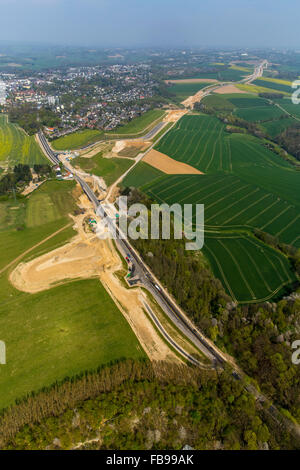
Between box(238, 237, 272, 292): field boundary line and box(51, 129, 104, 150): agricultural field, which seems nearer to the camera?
box(238, 237, 272, 292): field boundary line

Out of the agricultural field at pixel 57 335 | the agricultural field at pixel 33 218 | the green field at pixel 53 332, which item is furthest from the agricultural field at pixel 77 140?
the agricultural field at pixel 57 335

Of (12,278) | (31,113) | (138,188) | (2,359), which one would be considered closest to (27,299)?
(12,278)

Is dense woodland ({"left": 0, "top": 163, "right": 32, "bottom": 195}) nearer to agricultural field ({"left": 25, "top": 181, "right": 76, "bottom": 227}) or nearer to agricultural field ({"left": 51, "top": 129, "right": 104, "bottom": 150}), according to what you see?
agricultural field ({"left": 25, "top": 181, "right": 76, "bottom": 227})

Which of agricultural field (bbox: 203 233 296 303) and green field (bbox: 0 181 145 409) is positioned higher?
agricultural field (bbox: 203 233 296 303)

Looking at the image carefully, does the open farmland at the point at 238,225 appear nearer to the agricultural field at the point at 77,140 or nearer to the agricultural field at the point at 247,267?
the agricultural field at the point at 247,267

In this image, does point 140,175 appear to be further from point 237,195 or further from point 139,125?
point 139,125

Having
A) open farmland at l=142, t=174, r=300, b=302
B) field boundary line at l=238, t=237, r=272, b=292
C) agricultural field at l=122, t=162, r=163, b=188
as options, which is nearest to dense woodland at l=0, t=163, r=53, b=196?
agricultural field at l=122, t=162, r=163, b=188
